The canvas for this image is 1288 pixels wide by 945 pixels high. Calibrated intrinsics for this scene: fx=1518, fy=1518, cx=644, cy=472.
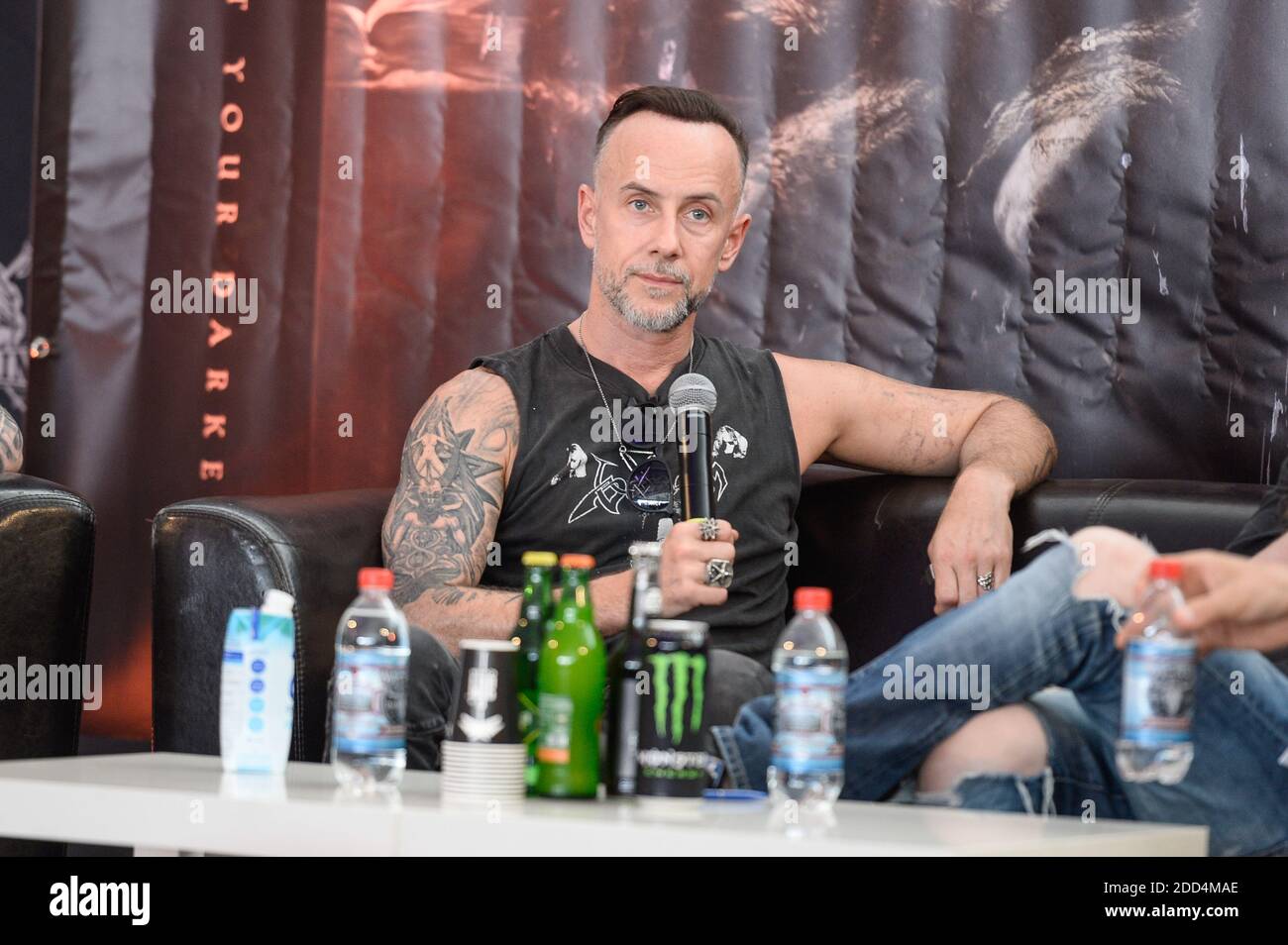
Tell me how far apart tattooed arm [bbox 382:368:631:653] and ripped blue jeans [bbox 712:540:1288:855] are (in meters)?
0.61

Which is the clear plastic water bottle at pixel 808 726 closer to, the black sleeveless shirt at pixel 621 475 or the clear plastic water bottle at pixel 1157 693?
the clear plastic water bottle at pixel 1157 693

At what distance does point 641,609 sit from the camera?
1452 millimetres

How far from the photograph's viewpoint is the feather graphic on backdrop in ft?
9.11

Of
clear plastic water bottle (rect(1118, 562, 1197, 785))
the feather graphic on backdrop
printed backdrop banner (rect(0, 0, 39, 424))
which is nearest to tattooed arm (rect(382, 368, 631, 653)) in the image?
clear plastic water bottle (rect(1118, 562, 1197, 785))

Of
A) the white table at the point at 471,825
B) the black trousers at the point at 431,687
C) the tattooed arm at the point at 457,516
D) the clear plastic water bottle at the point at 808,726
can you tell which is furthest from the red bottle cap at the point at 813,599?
→ the tattooed arm at the point at 457,516

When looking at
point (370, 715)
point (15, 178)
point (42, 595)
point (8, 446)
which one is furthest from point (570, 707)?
point (15, 178)

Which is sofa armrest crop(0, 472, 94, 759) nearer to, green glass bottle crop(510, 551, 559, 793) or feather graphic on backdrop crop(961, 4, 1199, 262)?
green glass bottle crop(510, 551, 559, 793)

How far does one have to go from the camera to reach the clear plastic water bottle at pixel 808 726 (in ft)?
4.42

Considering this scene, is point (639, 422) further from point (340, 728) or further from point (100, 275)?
point (100, 275)

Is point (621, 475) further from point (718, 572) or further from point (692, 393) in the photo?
point (718, 572)

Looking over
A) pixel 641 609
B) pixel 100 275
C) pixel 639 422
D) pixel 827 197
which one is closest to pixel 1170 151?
pixel 827 197

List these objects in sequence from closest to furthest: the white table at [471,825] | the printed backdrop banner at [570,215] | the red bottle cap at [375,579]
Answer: the white table at [471,825] → the red bottle cap at [375,579] → the printed backdrop banner at [570,215]

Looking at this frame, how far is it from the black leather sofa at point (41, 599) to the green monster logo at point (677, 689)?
1.17 meters

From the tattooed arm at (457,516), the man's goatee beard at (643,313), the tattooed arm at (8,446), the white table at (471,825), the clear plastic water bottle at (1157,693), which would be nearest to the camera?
the white table at (471,825)
